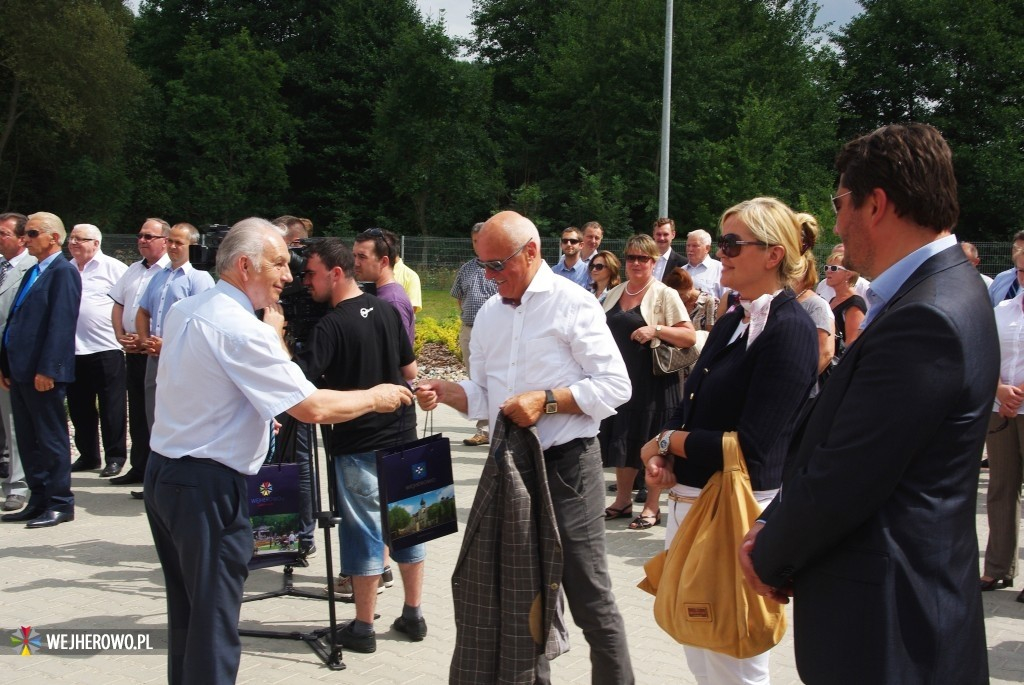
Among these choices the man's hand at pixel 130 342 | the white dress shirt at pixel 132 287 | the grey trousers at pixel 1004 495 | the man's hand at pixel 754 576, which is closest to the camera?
the man's hand at pixel 754 576

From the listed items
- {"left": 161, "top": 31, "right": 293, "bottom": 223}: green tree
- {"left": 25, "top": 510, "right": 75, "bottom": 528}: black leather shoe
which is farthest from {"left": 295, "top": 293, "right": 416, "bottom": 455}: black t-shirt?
{"left": 161, "top": 31, "right": 293, "bottom": 223}: green tree

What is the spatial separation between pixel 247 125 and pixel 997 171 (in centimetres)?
2956

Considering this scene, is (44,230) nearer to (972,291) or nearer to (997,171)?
(972,291)

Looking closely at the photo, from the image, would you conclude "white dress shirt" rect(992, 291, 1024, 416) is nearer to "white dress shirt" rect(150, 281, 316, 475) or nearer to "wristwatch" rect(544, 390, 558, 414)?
"wristwatch" rect(544, 390, 558, 414)

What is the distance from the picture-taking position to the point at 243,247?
3.84m

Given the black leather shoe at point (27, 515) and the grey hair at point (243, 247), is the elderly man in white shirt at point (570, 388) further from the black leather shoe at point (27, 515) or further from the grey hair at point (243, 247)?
the black leather shoe at point (27, 515)

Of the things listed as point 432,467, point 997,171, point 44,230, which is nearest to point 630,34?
point 997,171

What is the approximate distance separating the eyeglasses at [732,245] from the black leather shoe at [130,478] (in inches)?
274

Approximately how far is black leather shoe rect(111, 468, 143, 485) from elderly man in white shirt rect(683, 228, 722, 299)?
5.75 meters

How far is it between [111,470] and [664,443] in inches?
289

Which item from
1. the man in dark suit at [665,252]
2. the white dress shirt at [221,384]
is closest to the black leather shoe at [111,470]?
the man in dark suit at [665,252]

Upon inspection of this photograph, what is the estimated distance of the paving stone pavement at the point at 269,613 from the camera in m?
4.84

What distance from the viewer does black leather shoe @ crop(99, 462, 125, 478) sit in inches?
366

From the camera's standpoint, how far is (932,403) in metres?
2.13
